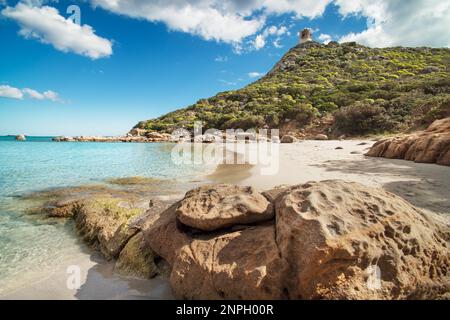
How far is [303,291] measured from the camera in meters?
2.08

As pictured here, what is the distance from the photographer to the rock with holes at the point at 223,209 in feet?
9.25

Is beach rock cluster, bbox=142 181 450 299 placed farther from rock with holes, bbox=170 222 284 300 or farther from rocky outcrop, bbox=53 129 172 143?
rocky outcrop, bbox=53 129 172 143

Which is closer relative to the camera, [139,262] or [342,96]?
[139,262]

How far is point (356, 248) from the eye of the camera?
2062 millimetres

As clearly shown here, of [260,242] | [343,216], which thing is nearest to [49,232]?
[260,242]

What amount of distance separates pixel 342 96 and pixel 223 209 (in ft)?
119

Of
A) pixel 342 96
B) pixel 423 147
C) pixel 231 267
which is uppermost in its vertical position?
pixel 342 96

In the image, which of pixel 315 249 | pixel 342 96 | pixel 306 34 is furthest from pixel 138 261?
pixel 306 34

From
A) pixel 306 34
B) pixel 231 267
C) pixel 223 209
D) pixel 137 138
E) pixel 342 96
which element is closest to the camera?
pixel 231 267

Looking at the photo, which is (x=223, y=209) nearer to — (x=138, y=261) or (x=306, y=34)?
(x=138, y=261)

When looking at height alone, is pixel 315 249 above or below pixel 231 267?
above

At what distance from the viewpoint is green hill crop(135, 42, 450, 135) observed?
23469mm

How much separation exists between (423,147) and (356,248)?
8.45 metres

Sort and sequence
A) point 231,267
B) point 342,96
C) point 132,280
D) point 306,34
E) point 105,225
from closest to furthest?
point 231,267 → point 132,280 → point 105,225 → point 342,96 → point 306,34
